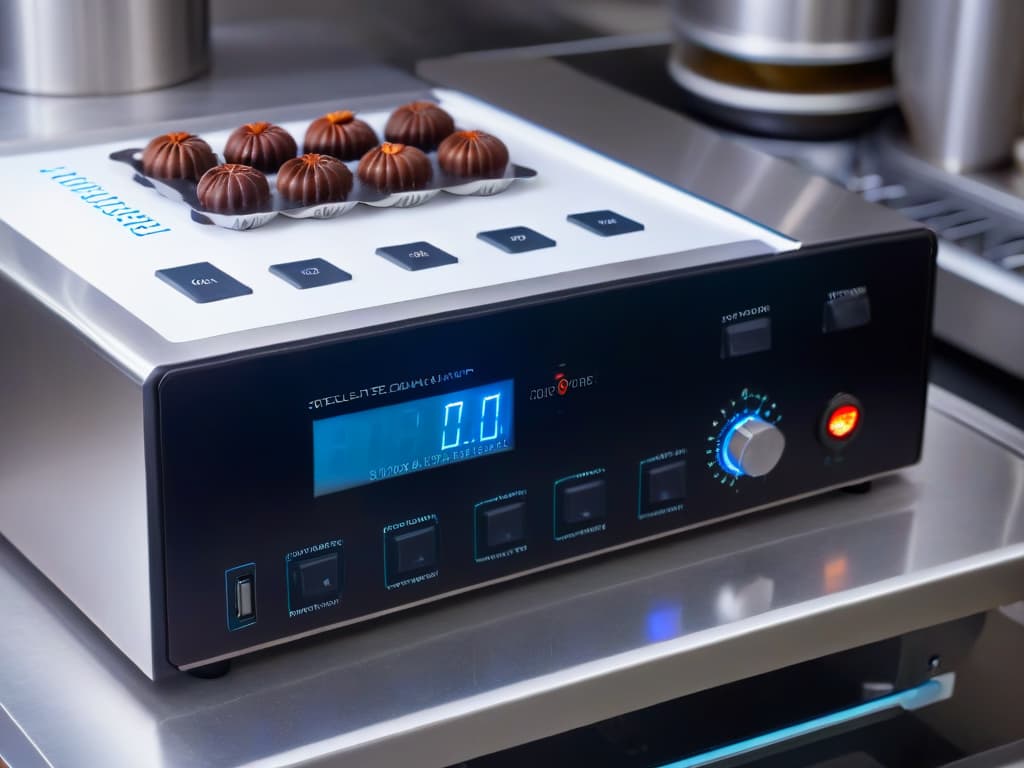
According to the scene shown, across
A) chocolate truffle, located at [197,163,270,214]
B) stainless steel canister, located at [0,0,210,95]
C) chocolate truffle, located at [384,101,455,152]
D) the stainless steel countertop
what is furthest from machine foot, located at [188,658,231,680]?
stainless steel canister, located at [0,0,210,95]

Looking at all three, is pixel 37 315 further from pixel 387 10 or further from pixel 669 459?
pixel 387 10

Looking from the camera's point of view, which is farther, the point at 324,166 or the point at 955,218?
the point at 955,218

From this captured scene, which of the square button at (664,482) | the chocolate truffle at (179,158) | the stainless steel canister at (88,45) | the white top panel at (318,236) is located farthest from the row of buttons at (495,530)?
the stainless steel canister at (88,45)

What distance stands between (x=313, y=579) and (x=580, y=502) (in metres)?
0.15

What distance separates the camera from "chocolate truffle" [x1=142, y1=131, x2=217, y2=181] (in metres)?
0.87

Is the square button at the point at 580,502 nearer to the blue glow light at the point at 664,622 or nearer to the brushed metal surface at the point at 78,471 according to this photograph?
the blue glow light at the point at 664,622

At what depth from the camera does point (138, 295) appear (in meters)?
0.73

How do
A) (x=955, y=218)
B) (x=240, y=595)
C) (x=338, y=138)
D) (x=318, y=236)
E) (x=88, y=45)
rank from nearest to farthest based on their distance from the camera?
(x=240, y=595)
(x=318, y=236)
(x=338, y=138)
(x=88, y=45)
(x=955, y=218)

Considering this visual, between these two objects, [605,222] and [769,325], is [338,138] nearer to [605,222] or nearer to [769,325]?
[605,222]

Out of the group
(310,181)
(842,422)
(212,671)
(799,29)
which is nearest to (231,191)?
(310,181)

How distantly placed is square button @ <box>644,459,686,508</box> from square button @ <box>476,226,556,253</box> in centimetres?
13

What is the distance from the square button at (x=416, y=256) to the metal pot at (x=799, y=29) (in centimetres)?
51

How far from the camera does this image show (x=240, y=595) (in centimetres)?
71

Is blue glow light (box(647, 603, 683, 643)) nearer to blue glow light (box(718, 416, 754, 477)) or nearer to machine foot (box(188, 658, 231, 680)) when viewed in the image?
blue glow light (box(718, 416, 754, 477))
